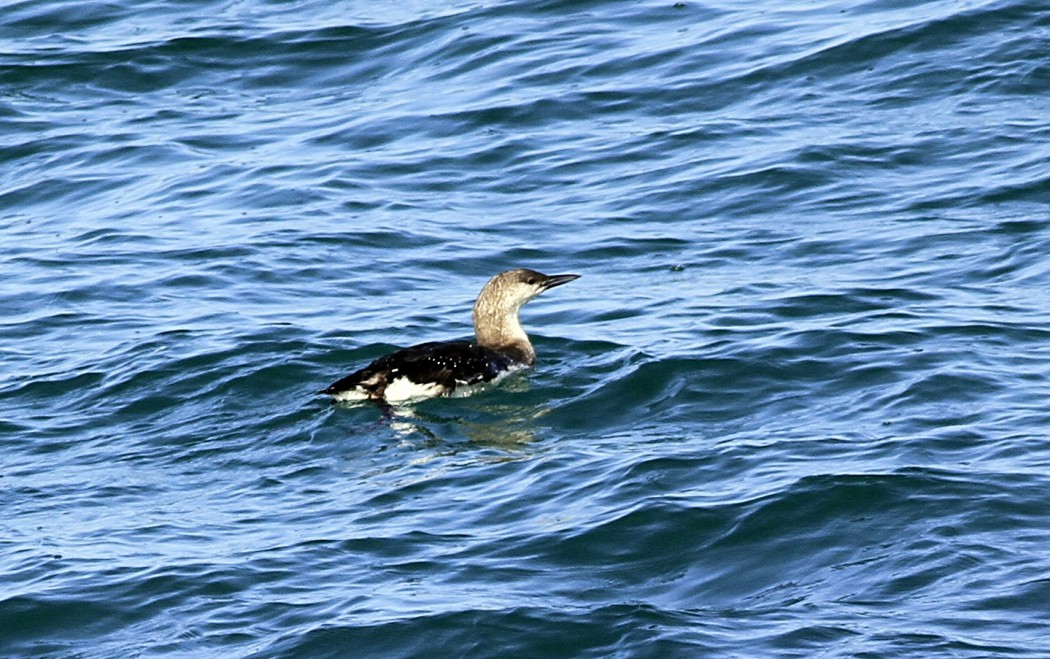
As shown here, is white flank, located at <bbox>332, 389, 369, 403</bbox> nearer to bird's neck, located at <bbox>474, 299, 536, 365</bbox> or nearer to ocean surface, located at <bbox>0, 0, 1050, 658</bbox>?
ocean surface, located at <bbox>0, 0, 1050, 658</bbox>

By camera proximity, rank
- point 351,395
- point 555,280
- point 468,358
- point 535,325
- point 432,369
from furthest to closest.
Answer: point 535,325
point 555,280
point 468,358
point 432,369
point 351,395

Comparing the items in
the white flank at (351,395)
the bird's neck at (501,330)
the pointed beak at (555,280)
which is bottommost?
the bird's neck at (501,330)

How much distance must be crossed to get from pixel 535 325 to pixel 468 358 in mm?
1643

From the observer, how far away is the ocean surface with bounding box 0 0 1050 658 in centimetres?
771

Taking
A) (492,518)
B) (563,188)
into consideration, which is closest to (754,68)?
(563,188)

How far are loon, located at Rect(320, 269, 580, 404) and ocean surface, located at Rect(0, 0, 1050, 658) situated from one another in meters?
0.13

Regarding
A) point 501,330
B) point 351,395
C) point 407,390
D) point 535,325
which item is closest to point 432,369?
point 407,390

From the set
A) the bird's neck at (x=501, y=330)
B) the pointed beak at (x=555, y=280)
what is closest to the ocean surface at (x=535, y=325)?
the bird's neck at (x=501, y=330)

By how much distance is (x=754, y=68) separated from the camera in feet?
53.5

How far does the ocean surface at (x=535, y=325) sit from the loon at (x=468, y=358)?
127 mm

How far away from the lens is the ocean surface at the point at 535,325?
771 cm

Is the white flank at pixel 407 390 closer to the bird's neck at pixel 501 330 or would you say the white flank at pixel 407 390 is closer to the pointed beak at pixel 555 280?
the bird's neck at pixel 501 330

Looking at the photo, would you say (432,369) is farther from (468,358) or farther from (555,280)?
(555,280)

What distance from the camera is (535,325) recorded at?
41.4 ft
